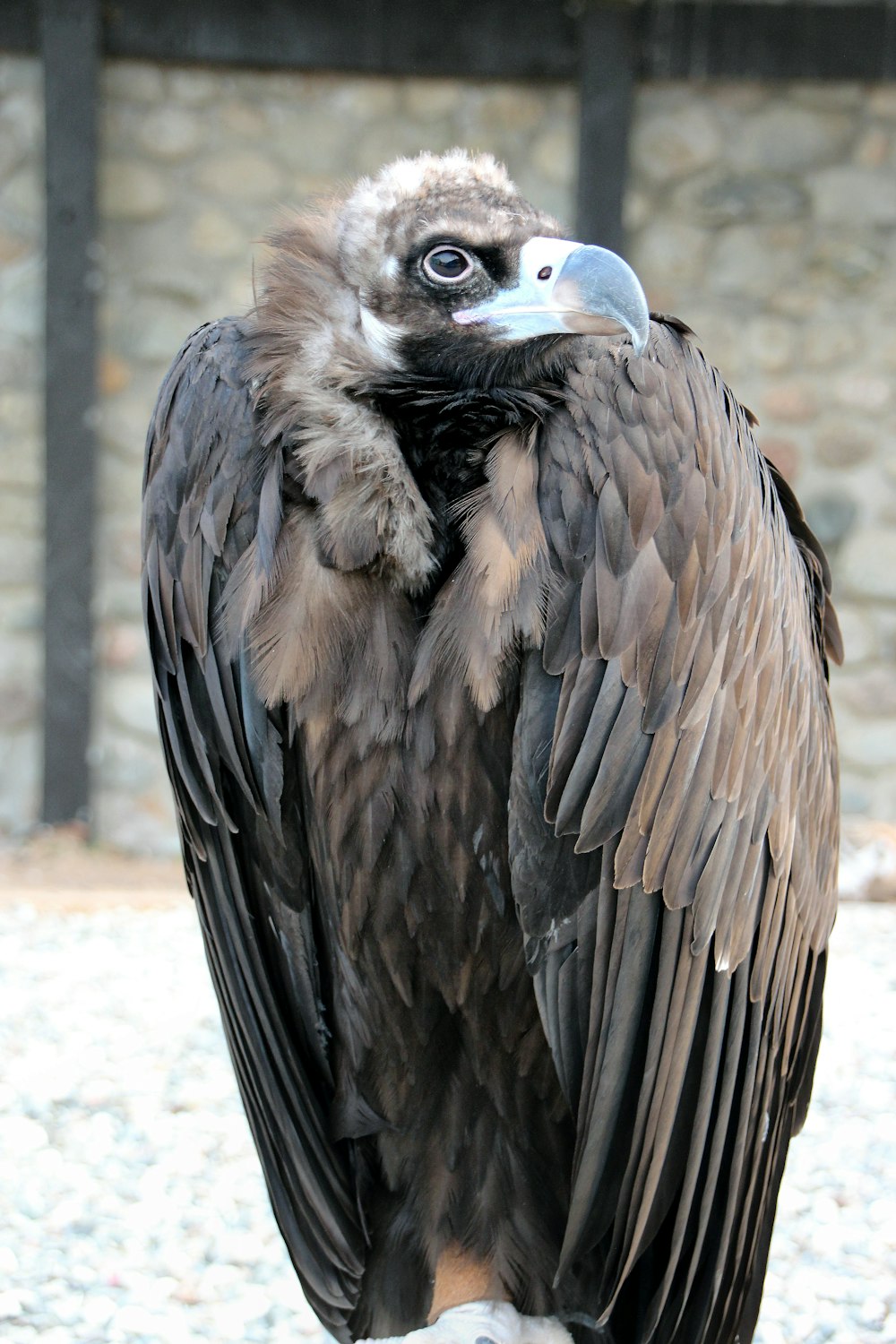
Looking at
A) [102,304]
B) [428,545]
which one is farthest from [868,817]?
[428,545]

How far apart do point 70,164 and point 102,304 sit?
56 centimetres

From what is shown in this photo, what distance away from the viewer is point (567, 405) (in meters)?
1.87

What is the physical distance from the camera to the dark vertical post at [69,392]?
550 centimetres

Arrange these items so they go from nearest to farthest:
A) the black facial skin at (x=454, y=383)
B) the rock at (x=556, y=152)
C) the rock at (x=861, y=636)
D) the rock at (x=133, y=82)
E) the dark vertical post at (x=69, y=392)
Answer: the black facial skin at (x=454, y=383) → the dark vertical post at (x=69, y=392) → the rock at (x=133, y=82) → the rock at (x=556, y=152) → the rock at (x=861, y=636)

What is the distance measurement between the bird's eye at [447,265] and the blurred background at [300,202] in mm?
3507

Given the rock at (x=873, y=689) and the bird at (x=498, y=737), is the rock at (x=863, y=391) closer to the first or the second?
the rock at (x=873, y=689)

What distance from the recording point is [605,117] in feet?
18.5

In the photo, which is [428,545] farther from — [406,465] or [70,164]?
[70,164]

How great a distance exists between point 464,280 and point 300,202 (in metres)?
3.56

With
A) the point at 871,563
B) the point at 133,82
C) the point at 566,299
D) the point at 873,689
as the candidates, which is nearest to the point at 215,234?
Result: the point at 133,82

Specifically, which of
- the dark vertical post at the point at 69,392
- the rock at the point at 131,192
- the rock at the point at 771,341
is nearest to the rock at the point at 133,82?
the dark vertical post at the point at 69,392

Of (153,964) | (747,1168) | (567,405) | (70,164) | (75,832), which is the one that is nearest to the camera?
(567,405)

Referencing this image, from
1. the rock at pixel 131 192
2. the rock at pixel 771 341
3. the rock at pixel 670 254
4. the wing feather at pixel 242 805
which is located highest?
the rock at pixel 131 192

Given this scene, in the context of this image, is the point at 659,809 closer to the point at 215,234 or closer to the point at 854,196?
the point at 215,234
